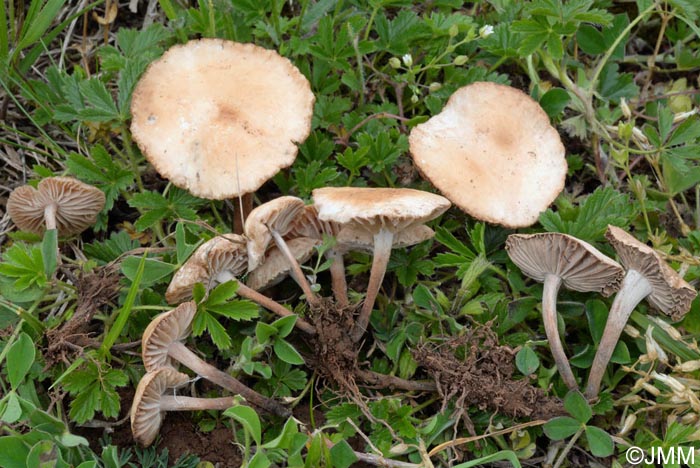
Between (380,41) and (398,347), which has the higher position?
(380,41)

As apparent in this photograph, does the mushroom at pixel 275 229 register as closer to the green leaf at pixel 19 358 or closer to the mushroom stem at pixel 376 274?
the mushroom stem at pixel 376 274

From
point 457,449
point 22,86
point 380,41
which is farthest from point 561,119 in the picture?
point 22,86

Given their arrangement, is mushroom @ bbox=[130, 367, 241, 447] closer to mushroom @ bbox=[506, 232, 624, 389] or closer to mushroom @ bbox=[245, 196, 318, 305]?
mushroom @ bbox=[245, 196, 318, 305]

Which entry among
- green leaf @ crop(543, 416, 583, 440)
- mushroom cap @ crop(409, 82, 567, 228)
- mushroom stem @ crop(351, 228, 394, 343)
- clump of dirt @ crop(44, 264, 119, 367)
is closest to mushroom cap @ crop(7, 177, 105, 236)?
clump of dirt @ crop(44, 264, 119, 367)

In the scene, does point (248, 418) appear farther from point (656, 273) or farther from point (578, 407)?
point (656, 273)

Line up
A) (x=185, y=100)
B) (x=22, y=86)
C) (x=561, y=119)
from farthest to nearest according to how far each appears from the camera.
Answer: (x=561, y=119) → (x=22, y=86) → (x=185, y=100)

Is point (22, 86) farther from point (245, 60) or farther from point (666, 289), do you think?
point (666, 289)
